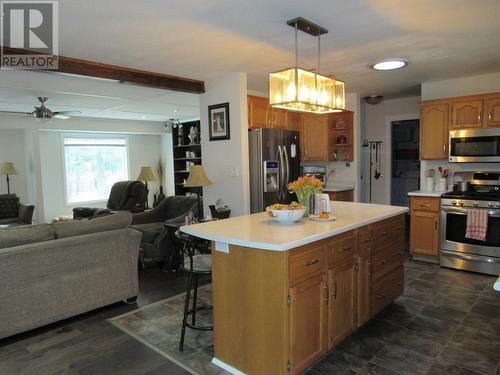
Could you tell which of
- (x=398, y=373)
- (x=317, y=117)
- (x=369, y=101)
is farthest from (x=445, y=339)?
(x=369, y=101)

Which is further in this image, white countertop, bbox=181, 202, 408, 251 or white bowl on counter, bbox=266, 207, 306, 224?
white bowl on counter, bbox=266, 207, 306, 224

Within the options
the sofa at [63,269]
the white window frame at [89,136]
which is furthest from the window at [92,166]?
the sofa at [63,269]

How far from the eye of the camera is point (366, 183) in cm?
669

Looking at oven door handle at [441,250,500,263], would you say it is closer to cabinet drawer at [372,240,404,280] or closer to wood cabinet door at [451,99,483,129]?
cabinet drawer at [372,240,404,280]

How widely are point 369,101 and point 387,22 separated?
3387 mm

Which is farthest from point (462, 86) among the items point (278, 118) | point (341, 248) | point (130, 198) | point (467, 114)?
point (130, 198)

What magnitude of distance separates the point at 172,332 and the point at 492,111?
438cm

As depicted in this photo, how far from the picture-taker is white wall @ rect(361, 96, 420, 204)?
245 inches

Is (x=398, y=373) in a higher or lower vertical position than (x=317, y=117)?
lower

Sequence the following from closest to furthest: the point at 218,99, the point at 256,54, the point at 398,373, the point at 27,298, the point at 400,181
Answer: the point at 398,373
the point at 27,298
the point at 256,54
the point at 218,99
the point at 400,181

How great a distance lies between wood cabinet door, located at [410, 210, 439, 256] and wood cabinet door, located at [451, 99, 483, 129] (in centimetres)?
120

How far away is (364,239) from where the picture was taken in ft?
8.87

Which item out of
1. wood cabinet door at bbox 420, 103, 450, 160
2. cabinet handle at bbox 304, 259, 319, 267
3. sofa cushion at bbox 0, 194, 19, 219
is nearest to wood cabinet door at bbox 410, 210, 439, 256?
wood cabinet door at bbox 420, 103, 450, 160

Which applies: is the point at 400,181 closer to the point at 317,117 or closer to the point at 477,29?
the point at 317,117
